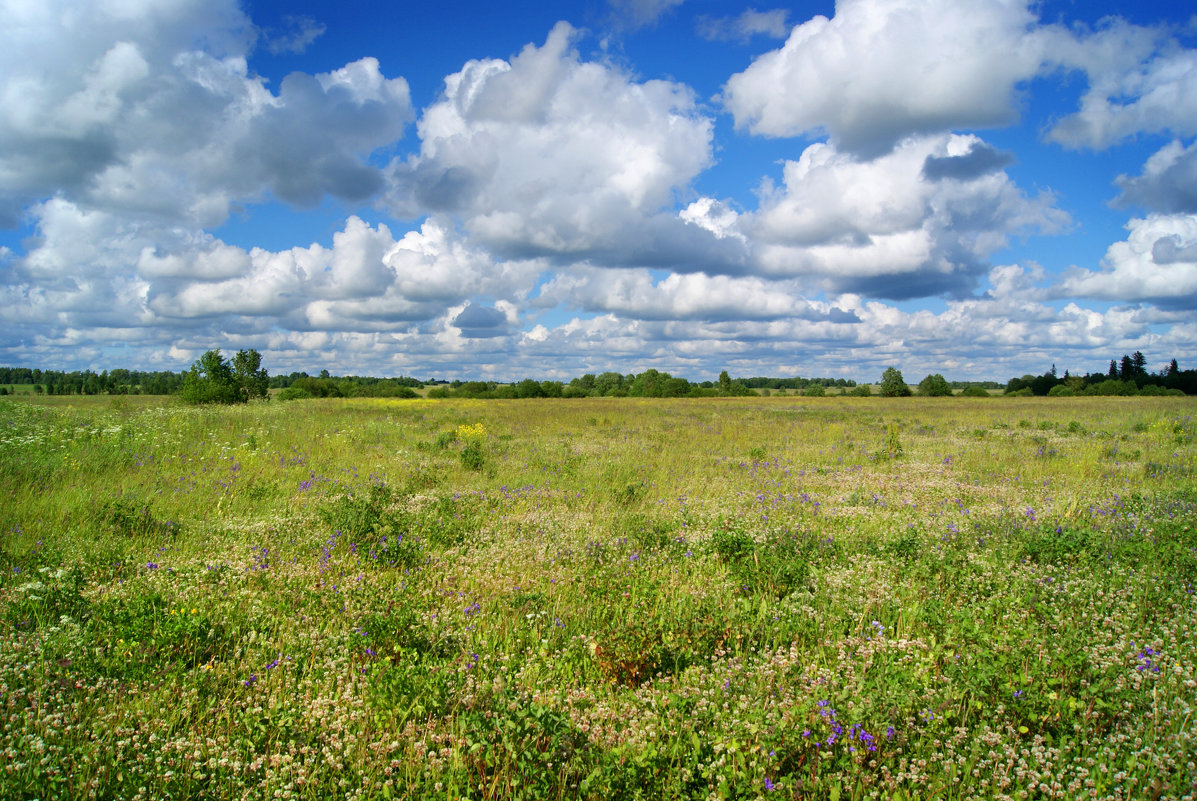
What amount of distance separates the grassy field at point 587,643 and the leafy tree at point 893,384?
76.5m

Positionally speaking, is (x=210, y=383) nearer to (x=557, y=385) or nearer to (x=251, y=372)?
(x=251, y=372)

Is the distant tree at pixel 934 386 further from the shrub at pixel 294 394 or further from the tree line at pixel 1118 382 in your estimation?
the shrub at pixel 294 394

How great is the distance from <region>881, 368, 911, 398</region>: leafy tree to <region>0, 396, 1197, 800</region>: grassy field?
76.5 m

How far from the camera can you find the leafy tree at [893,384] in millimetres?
78812

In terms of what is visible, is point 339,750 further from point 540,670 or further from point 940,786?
point 940,786

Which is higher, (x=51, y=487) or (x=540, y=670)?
(x=51, y=487)

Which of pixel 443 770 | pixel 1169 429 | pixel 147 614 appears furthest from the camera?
pixel 1169 429

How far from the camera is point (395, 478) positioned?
461 inches

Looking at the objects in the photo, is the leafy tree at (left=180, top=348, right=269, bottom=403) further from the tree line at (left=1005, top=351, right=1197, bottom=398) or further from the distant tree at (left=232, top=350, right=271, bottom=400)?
the tree line at (left=1005, top=351, right=1197, bottom=398)

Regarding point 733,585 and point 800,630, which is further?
point 733,585

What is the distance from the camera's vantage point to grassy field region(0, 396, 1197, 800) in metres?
2.99

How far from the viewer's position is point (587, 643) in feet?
14.5

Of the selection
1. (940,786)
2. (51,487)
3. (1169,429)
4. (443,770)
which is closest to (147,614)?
(443,770)

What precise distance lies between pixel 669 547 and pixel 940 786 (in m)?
4.21
